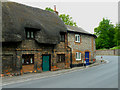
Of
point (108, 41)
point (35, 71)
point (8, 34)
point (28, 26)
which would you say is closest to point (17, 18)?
point (28, 26)

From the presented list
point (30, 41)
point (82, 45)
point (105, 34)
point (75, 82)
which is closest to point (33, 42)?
point (30, 41)

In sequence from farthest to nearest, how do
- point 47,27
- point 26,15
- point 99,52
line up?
point 99,52 < point 47,27 < point 26,15

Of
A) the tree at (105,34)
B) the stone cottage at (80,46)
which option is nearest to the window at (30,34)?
the stone cottage at (80,46)

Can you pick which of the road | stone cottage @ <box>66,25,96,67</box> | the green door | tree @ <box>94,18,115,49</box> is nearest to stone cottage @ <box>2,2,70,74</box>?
the green door

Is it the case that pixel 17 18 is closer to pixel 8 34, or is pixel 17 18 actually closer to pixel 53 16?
pixel 8 34

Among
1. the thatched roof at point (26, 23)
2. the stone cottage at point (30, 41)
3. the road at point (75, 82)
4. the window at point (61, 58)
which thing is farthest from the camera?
the window at point (61, 58)

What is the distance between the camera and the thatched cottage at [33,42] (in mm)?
12109

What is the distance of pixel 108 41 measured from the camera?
54.8m

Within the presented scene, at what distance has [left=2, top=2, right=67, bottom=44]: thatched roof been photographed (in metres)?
11.8

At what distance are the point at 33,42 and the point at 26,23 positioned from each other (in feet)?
7.11

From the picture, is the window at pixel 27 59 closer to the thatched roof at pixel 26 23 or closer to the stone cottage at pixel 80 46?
the thatched roof at pixel 26 23

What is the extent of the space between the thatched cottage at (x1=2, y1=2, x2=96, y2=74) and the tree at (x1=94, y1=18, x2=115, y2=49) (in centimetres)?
3939

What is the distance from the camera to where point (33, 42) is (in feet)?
46.5

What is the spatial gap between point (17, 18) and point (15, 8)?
1.50 m
